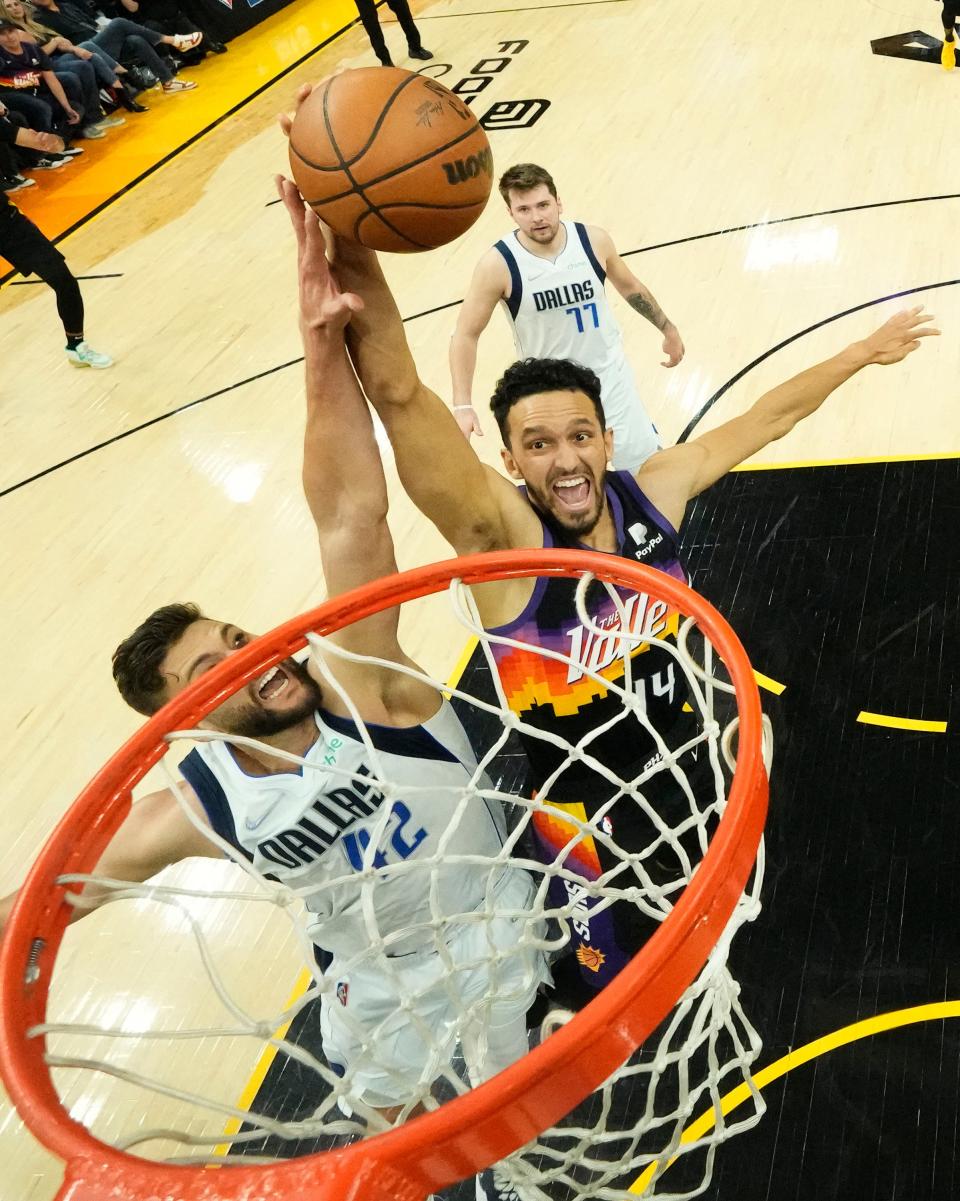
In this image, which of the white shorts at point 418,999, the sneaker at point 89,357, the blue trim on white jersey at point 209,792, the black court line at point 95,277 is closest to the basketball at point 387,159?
the blue trim on white jersey at point 209,792

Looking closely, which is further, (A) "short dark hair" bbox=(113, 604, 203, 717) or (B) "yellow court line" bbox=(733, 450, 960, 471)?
(B) "yellow court line" bbox=(733, 450, 960, 471)

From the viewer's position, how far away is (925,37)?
850cm

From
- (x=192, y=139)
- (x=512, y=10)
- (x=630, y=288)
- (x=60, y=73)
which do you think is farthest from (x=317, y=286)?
(x=512, y=10)

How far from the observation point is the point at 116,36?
35.8 feet

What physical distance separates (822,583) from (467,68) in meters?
7.57

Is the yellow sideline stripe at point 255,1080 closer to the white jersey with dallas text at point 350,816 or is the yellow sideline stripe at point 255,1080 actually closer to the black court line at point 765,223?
the white jersey with dallas text at point 350,816

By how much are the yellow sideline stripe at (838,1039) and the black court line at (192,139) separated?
789 centimetres

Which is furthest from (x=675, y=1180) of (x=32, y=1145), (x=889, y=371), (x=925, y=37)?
(x=925, y=37)

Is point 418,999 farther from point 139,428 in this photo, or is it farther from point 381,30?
point 381,30

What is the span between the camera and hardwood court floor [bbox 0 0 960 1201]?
304 centimetres

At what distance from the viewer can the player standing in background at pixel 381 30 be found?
9398 millimetres

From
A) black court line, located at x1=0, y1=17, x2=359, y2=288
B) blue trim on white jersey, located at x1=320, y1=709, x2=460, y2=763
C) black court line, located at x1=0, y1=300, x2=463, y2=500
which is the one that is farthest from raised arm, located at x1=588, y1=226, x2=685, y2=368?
black court line, located at x1=0, y1=17, x2=359, y2=288

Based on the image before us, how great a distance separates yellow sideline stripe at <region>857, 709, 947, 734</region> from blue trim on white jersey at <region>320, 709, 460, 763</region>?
1.83 m

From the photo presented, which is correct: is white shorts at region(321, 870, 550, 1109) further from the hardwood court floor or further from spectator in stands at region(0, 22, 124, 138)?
spectator in stands at region(0, 22, 124, 138)
